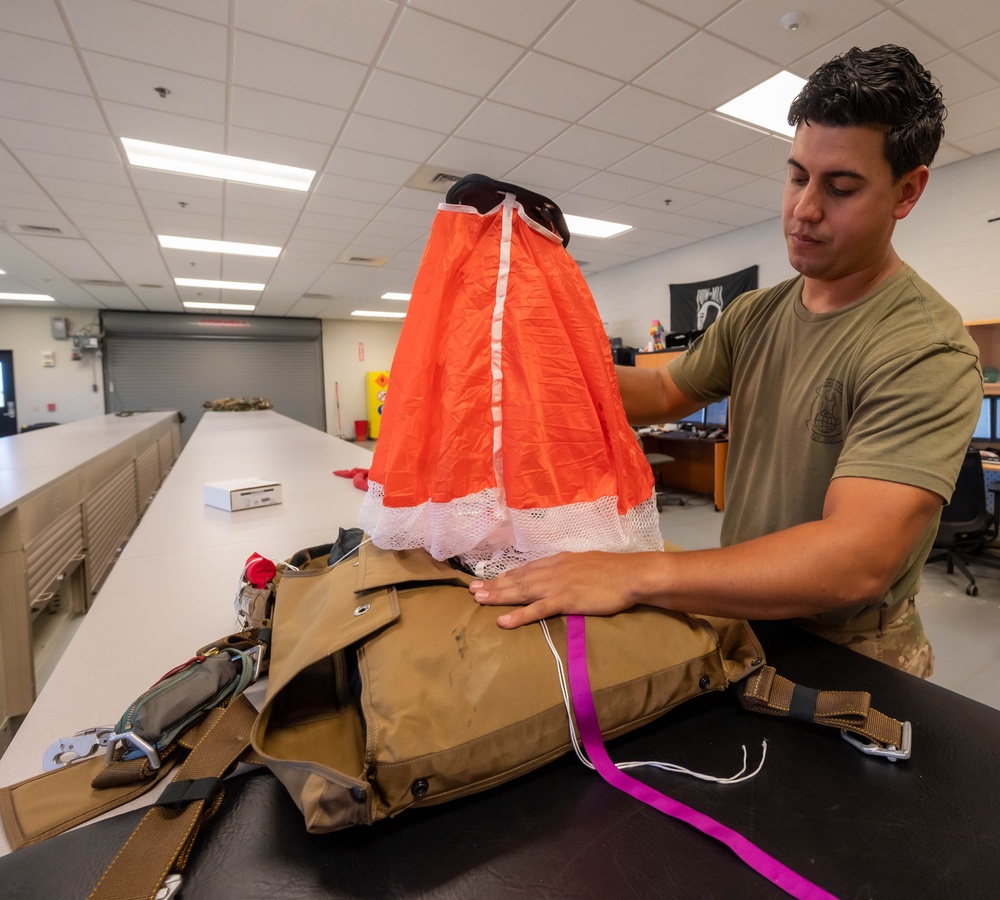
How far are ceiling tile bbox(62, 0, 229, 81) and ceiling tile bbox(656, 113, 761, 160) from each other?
2.70 meters

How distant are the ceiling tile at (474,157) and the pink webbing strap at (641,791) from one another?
3752 mm

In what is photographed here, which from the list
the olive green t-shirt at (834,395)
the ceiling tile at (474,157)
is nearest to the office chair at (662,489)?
the ceiling tile at (474,157)

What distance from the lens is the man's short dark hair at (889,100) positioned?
72 centimetres

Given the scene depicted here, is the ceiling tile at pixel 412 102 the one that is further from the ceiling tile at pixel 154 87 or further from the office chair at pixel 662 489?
the office chair at pixel 662 489

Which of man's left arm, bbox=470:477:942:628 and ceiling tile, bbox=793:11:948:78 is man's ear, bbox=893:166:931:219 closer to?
man's left arm, bbox=470:477:942:628

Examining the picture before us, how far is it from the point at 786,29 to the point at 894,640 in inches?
113

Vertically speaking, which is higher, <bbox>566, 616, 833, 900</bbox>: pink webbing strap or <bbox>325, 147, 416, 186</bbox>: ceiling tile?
<bbox>325, 147, 416, 186</bbox>: ceiling tile

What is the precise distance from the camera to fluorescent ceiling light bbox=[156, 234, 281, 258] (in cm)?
554

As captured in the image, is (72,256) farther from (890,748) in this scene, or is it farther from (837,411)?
(890,748)

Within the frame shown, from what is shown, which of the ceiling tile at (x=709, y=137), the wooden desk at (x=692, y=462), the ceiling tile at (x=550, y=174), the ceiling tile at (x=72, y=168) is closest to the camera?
the ceiling tile at (x=709, y=137)

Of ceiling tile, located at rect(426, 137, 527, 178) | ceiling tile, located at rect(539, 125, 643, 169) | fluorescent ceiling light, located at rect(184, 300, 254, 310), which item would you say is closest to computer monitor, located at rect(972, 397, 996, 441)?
ceiling tile, located at rect(539, 125, 643, 169)

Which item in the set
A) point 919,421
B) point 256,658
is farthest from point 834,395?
point 256,658

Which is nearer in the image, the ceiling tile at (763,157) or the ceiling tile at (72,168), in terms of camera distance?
the ceiling tile at (72,168)

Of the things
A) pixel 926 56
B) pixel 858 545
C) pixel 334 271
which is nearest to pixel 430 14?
pixel 926 56
